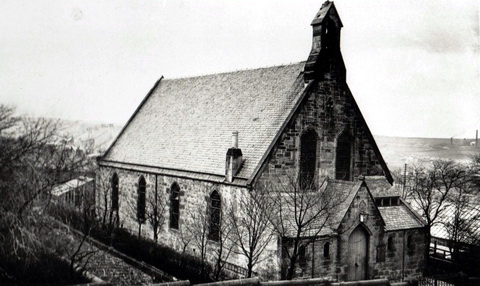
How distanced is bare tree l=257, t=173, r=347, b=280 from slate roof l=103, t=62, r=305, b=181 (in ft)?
6.67

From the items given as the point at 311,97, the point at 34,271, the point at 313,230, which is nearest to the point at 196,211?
the point at 313,230

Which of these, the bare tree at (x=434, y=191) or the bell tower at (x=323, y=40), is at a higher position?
the bell tower at (x=323, y=40)

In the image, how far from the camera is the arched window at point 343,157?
89.9 ft

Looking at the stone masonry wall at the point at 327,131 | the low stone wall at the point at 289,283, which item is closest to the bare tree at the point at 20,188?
the low stone wall at the point at 289,283

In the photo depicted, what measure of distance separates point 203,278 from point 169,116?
15061mm

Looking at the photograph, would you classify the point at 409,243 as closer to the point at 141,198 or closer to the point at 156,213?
the point at 156,213

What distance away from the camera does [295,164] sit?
81.8ft

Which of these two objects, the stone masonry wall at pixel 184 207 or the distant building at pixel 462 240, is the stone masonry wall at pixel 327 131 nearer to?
the stone masonry wall at pixel 184 207

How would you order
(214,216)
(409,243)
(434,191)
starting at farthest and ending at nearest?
(434,191)
(409,243)
(214,216)

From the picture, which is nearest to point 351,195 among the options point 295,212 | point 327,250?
point 327,250

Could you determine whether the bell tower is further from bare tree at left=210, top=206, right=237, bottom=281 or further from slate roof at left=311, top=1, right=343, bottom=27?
bare tree at left=210, top=206, right=237, bottom=281

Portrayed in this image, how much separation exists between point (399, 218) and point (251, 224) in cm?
1050

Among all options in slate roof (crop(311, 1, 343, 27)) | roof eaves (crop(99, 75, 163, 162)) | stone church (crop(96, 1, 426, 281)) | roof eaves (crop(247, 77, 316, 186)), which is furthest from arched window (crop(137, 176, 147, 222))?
slate roof (crop(311, 1, 343, 27))

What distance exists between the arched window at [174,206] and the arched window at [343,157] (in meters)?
10.4
